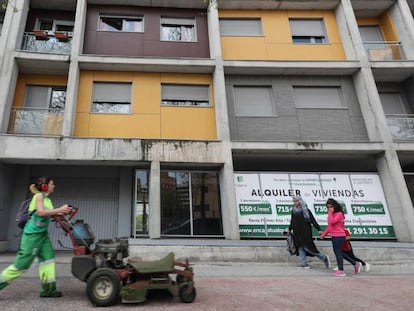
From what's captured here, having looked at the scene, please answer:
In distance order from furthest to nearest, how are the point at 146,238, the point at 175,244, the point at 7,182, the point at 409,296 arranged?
the point at 7,182, the point at 146,238, the point at 175,244, the point at 409,296

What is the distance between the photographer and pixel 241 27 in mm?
12117

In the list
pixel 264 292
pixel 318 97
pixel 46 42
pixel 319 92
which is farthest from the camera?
pixel 319 92

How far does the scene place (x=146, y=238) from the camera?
352 inches

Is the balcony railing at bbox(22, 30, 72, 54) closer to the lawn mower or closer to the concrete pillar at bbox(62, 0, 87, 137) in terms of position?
the concrete pillar at bbox(62, 0, 87, 137)

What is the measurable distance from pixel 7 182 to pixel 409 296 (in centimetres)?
1232

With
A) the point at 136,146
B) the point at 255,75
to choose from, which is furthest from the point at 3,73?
the point at 255,75

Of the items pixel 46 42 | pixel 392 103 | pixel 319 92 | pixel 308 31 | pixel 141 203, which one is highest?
pixel 308 31

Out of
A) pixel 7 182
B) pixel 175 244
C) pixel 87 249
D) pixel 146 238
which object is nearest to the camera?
pixel 87 249

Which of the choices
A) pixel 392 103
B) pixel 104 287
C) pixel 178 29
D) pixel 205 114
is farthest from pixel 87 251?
pixel 392 103

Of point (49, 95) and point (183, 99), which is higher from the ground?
point (49, 95)

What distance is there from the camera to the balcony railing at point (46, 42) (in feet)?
35.2

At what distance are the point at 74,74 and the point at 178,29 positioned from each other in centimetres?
524

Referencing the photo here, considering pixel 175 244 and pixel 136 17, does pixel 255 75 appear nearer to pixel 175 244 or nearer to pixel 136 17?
pixel 136 17

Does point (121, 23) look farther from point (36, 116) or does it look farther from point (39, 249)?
point (39, 249)
